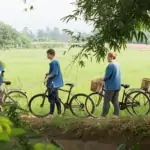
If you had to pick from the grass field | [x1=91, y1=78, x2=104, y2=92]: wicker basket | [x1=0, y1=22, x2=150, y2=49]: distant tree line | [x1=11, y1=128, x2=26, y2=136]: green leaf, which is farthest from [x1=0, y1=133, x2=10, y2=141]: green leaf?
the grass field

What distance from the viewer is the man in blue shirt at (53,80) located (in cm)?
730

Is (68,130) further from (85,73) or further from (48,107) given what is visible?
(85,73)

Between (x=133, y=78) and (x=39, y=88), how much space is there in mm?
3095

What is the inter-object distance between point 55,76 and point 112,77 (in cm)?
102

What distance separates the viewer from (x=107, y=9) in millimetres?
3498

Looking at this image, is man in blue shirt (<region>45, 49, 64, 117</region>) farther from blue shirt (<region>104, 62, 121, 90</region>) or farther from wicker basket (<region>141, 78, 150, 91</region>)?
wicker basket (<region>141, 78, 150, 91</region>)

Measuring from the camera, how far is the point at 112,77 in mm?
7164

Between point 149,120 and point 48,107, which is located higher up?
point 149,120

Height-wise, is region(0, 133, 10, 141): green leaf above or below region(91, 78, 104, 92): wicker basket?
above

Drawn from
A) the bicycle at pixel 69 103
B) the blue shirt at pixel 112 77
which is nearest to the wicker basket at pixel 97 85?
the bicycle at pixel 69 103

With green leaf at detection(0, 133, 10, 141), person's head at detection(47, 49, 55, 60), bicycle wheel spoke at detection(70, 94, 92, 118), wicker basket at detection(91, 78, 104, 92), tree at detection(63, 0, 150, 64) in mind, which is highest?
tree at detection(63, 0, 150, 64)

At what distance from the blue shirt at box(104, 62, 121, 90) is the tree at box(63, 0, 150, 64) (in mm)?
2829

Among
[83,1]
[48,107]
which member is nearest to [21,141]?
[83,1]

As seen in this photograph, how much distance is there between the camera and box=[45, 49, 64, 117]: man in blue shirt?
7305 millimetres
